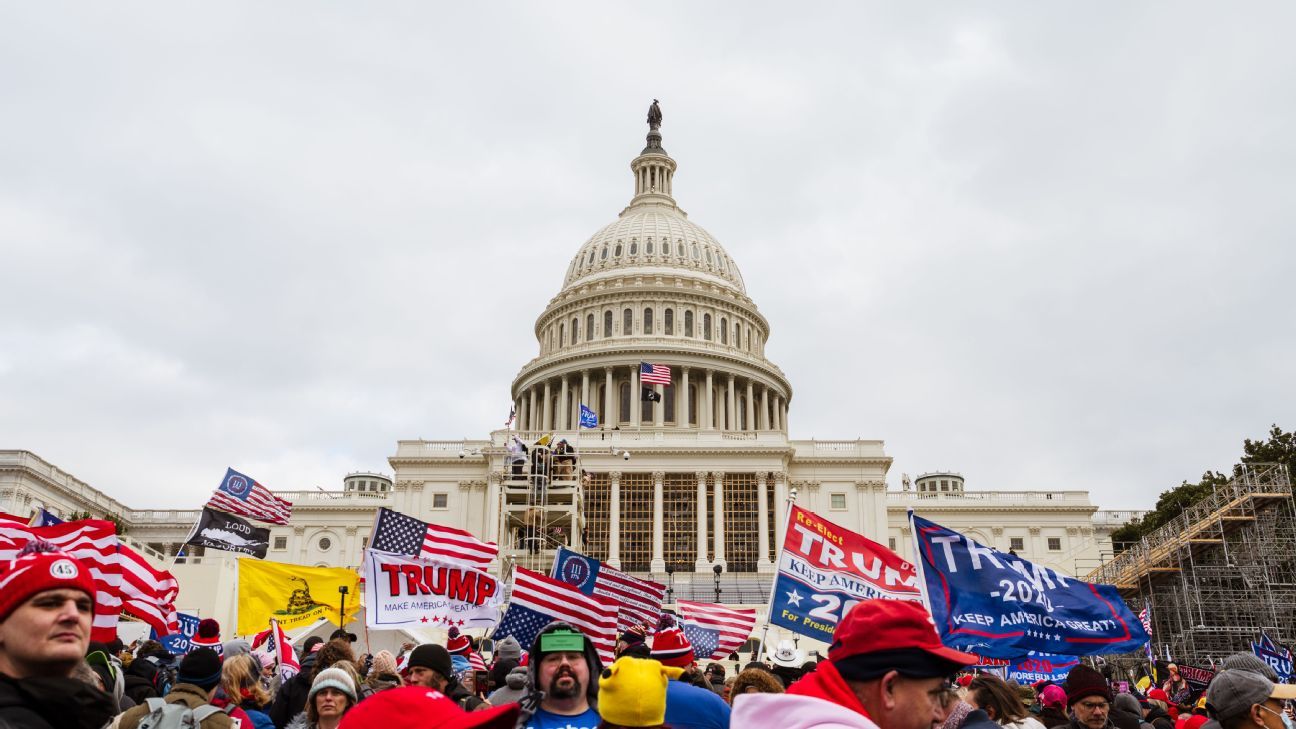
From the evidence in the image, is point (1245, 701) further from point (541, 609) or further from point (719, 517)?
point (719, 517)

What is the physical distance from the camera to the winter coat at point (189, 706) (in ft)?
23.4


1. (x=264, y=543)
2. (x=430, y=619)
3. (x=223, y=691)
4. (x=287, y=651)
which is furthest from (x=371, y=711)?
(x=264, y=543)

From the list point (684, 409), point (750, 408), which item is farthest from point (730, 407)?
point (684, 409)

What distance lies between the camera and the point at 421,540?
56.6 ft

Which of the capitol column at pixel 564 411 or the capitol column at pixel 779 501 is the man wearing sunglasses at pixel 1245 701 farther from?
the capitol column at pixel 564 411

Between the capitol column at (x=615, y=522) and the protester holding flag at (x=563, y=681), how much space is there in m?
55.5

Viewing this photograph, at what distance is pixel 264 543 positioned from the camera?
2928 centimetres

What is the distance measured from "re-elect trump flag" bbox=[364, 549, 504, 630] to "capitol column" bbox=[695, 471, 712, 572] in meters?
44.2

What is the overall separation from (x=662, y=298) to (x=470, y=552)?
68621 mm

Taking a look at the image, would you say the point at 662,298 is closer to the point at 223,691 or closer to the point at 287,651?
the point at 287,651

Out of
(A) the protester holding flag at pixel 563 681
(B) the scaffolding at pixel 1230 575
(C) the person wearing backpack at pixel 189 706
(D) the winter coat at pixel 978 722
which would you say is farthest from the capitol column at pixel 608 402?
(D) the winter coat at pixel 978 722

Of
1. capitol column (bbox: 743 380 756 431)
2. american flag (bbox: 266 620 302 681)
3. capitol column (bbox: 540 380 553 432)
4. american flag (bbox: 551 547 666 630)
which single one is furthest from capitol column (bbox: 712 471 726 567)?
american flag (bbox: 266 620 302 681)

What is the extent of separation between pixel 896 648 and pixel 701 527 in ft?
197

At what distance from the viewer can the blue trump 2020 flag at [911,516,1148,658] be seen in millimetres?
11227
